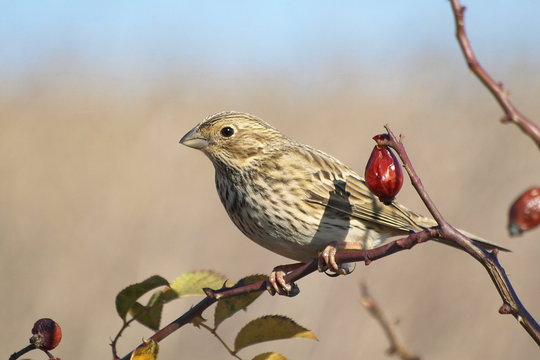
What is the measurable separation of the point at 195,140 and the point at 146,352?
2288mm

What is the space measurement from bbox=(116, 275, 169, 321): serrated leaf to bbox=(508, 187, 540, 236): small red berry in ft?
3.71

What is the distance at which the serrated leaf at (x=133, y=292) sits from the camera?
2178 millimetres

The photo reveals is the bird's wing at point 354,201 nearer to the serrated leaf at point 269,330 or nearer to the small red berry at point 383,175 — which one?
the serrated leaf at point 269,330

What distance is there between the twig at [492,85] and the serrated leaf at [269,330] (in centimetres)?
108

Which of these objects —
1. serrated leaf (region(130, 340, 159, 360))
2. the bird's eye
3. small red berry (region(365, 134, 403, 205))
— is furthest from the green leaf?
the bird's eye

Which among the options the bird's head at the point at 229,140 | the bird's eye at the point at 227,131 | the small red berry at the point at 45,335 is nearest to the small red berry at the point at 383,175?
the small red berry at the point at 45,335

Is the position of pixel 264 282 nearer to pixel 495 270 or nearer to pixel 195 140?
pixel 495 270

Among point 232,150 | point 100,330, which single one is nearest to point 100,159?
point 100,330

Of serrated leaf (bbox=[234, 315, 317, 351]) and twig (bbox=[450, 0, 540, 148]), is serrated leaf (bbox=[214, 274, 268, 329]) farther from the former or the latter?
twig (bbox=[450, 0, 540, 148])

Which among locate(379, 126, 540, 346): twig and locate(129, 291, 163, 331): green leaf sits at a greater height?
locate(379, 126, 540, 346): twig

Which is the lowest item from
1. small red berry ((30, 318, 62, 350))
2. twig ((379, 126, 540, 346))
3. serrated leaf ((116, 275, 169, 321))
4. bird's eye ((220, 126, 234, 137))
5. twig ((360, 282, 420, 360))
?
small red berry ((30, 318, 62, 350))

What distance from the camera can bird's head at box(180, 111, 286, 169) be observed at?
13.5 ft

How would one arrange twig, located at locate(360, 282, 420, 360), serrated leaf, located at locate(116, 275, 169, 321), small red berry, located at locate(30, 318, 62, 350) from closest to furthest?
twig, located at locate(360, 282, 420, 360)
small red berry, located at locate(30, 318, 62, 350)
serrated leaf, located at locate(116, 275, 169, 321)

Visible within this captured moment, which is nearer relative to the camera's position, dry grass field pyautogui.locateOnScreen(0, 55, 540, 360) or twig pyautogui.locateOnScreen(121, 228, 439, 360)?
twig pyautogui.locateOnScreen(121, 228, 439, 360)
